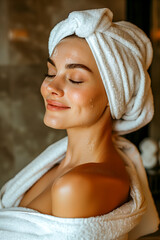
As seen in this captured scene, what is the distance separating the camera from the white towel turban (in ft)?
2.81

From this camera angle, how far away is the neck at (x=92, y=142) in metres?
0.93

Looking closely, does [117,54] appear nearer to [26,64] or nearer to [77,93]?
[77,93]

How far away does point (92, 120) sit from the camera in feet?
2.92

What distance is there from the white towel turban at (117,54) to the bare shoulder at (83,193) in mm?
235

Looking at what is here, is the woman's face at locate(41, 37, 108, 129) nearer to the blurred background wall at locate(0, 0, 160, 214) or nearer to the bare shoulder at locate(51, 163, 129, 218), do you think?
the bare shoulder at locate(51, 163, 129, 218)

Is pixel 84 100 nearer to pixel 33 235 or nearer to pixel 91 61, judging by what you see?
pixel 91 61

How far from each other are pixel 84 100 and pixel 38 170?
369 millimetres

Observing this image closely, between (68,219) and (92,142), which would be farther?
(92,142)

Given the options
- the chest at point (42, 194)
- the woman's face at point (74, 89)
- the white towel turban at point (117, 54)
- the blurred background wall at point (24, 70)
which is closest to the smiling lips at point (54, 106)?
the woman's face at point (74, 89)

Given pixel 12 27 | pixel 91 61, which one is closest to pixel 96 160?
pixel 91 61

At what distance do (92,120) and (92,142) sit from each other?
0.08 metres

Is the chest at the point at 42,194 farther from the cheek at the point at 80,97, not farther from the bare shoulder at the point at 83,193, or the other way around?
the cheek at the point at 80,97

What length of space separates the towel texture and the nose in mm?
289

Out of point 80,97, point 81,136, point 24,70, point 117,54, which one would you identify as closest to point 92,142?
point 81,136
